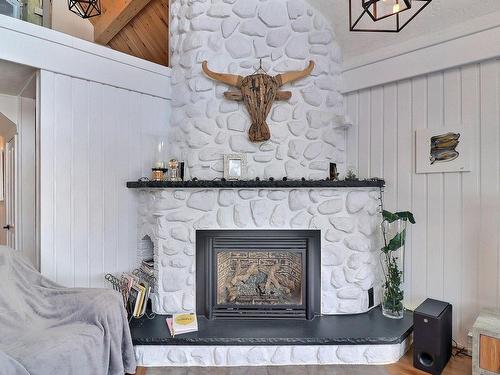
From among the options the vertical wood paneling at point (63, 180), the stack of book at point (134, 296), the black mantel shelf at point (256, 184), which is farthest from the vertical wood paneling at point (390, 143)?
the vertical wood paneling at point (63, 180)

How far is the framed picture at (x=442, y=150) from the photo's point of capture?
222cm

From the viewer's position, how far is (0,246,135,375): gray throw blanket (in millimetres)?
1563

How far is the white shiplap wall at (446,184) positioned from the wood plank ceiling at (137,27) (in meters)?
2.27

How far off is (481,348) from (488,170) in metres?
1.17

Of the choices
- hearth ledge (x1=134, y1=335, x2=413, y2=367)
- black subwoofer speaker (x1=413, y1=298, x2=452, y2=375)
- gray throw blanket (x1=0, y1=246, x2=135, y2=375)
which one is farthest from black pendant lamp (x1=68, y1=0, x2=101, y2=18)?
black subwoofer speaker (x1=413, y1=298, x2=452, y2=375)

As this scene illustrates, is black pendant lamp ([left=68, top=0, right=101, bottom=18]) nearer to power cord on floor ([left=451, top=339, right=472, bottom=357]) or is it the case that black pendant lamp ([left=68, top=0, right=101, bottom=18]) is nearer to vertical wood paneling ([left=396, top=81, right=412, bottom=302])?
vertical wood paneling ([left=396, top=81, right=412, bottom=302])

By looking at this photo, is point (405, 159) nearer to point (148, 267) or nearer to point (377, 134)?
point (377, 134)

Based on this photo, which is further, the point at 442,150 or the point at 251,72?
the point at 251,72

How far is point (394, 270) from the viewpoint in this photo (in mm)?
2395

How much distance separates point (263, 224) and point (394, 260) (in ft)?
3.61

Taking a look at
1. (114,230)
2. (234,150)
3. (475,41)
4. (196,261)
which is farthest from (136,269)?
(475,41)

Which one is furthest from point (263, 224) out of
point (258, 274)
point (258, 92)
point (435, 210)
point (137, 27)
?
point (137, 27)

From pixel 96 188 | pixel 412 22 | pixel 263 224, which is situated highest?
pixel 412 22

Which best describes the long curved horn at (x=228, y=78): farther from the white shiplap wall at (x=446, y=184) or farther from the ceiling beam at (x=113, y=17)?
the ceiling beam at (x=113, y=17)
